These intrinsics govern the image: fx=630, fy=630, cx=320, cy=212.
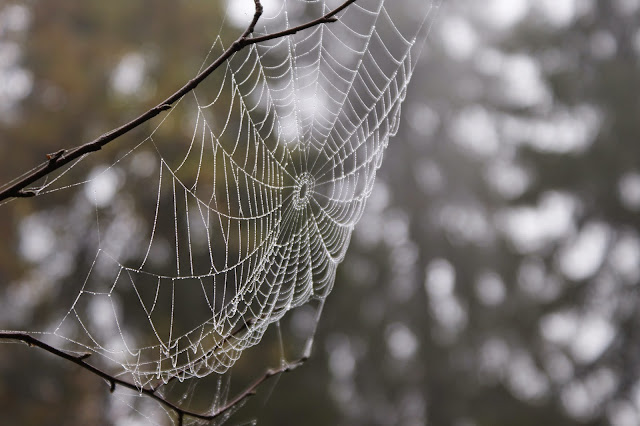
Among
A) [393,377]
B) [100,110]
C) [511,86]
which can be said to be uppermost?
[511,86]

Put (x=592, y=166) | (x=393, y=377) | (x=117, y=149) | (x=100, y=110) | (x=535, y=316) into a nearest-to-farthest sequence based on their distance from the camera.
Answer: (x=117, y=149) < (x=100, y=110) < (x=592, y=166) < (x=535, y=316) < (x=393, y=377)

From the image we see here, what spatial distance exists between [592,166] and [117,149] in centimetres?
603

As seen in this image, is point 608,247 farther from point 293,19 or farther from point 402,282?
point 293,19

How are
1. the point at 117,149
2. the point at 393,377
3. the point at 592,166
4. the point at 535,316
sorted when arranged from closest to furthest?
1. the point at 117,149
2. the point at 592,166
3. the point at 535,316
4. the point at 393,377

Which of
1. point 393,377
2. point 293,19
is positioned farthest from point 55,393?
point 393,377

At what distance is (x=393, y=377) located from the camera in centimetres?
951

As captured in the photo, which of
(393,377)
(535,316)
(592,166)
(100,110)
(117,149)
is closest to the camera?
(117,149)

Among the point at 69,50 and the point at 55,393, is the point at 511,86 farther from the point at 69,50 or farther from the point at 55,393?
the point at 55,393

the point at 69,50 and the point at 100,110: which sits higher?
the point at 69,50

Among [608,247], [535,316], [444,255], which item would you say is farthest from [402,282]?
[608,247]

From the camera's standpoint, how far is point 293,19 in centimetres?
598

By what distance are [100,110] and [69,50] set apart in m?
0.70

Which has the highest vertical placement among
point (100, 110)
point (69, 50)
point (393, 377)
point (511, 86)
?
point (511, 86)

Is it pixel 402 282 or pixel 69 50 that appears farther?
pixel 402 282
